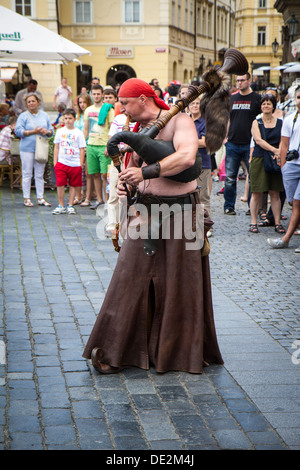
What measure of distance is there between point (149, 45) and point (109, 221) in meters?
36.0

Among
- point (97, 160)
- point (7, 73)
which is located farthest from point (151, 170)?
point (7, 73)

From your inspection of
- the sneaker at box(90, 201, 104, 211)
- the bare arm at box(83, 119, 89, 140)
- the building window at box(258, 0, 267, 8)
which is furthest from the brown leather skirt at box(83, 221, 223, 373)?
the building window at box(258, 0, 267, 8)

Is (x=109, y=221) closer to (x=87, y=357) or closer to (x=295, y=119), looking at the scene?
(x=295, y=119)

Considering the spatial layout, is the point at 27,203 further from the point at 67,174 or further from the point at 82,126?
the point at 82,126

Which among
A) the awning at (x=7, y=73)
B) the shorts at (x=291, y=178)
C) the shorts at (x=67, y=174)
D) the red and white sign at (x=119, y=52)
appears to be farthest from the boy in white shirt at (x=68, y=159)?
the red and white sign at (x=119, y=52)

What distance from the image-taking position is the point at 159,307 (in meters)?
4.57

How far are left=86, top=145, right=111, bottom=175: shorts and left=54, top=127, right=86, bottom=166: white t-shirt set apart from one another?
0.16 meters

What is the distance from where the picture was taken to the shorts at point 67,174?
36.6ft

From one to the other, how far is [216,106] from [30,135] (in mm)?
7735

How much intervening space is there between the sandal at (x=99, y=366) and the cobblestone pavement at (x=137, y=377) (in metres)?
0.05

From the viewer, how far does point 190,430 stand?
12.2ft

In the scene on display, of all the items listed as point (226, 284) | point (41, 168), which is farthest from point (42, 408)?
point (41, 168)

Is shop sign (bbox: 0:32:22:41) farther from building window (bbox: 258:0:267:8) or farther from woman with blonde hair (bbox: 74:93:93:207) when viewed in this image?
building window (bbox: 258:0:267:8)

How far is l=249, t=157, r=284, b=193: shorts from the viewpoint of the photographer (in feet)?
32.6
